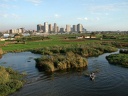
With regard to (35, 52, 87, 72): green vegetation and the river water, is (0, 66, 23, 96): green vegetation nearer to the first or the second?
the river water

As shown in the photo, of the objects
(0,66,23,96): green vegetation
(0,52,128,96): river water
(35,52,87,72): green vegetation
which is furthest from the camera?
(35,52,87,72): green vegetation

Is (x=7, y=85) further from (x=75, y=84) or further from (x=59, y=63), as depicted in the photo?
(x=59, y=63)

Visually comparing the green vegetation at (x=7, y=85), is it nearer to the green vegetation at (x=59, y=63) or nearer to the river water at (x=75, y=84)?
the river water at (x=75, y=84)

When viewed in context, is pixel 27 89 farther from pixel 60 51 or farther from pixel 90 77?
pixel 60 51

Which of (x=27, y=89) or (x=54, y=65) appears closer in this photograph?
(x=27, y=89)

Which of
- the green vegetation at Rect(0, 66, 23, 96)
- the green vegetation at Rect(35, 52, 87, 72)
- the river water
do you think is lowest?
the river water

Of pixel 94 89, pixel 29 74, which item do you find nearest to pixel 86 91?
pixel 94 89

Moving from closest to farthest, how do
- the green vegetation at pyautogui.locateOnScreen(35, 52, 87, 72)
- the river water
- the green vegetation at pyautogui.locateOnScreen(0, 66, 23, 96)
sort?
the green vegetation at pyautogui.locateOnScreen(0, 66, 23, 96)
the river water
the green vegetation at pyautogui.locateOnScreen(35, 52, 87, 72)

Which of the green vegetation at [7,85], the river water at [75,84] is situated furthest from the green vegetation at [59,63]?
the green vegetation at [7,85]

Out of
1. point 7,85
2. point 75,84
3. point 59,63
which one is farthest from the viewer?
point 59,63

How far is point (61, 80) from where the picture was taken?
37.9 m

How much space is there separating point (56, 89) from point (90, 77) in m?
8.35

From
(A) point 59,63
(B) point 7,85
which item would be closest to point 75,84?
(B) point 7,85

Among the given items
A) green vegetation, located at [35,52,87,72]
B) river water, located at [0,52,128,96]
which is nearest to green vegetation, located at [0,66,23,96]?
river water, located at [0,52,128,96]
